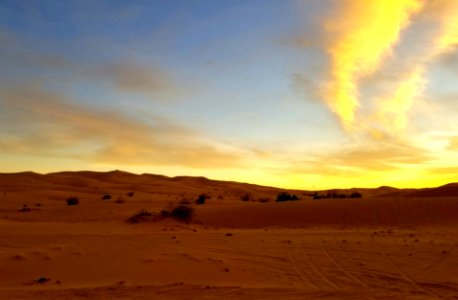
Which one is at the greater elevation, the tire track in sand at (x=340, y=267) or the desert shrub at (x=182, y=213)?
the desert shrub at (x=182, y=213)

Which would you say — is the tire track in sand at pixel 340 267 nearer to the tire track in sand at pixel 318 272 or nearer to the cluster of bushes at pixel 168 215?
the tire track in sand at pixel 318 272

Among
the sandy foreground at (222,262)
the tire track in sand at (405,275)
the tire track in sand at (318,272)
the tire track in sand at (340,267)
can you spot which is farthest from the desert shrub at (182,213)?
the tire track in sand at (405,275)

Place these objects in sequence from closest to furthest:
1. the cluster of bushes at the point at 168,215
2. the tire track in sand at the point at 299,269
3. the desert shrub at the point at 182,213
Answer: the tire track in sand at the point at 299,269 → the cluster of bushes at the point at 168,215 → the desert shrub at the point at 182,213

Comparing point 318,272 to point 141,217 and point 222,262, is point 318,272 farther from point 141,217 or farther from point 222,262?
point 141,217

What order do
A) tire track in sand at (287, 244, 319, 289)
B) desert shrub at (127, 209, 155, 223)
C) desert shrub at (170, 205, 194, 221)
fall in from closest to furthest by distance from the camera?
tire track in sand at (287, 244, 319, 289)
desert shrub at (127, 209, 155, 223)
desert shrub at (170, 205, 194, 221)

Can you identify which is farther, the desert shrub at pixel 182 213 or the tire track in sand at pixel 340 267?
the desert shrub at pixel 182 213

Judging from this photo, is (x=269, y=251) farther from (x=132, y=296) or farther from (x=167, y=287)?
(x=132, y=296)

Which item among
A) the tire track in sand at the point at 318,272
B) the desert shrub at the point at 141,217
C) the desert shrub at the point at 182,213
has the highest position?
the desert shrub at the point at 182,213

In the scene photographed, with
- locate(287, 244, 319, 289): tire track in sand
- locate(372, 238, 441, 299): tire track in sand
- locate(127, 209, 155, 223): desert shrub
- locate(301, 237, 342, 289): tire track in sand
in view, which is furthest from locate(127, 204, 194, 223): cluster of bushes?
locate(372, 238, 441, 299): tire track in sand

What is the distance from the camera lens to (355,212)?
74.4ft

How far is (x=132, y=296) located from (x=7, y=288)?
2559 mm

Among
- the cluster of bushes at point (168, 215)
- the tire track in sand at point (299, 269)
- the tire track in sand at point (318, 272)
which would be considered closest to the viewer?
the tire track in sand at point (318, 272)

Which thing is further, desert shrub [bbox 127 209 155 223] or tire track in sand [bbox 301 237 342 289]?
desert shrub [bbox 127 209 155 223]

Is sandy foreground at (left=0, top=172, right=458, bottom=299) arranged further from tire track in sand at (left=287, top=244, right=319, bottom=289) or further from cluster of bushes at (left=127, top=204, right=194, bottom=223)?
cluster of bushes at (left=127, top=204, right=194, bottom=223)
